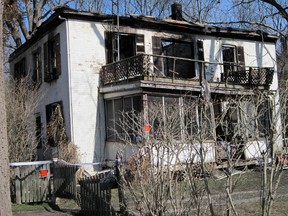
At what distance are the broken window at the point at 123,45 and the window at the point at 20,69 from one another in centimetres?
631

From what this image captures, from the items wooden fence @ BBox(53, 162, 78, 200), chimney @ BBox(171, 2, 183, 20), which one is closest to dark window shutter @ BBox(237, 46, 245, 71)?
chimney @ BBox(171, 2, 183, 20)

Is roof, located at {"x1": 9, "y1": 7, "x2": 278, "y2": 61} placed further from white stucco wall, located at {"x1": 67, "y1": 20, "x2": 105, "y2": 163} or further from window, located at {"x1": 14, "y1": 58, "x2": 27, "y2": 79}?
window, located at {"x1": 14, "y1": 58, "x2": 27, "y2": 79}

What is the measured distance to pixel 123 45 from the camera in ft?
61.3

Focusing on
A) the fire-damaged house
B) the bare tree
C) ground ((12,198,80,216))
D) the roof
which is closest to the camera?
ground ((12,198,80,216))

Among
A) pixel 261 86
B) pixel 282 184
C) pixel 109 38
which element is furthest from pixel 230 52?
pixel 282 184

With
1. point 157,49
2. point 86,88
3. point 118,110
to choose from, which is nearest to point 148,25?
point 157,49

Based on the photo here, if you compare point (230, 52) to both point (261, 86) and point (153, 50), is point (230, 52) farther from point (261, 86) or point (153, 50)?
point (153, 50)

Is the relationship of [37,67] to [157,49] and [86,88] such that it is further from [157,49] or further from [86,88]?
[157,49]

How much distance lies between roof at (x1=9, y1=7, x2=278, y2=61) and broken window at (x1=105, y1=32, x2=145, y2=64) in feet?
1.96

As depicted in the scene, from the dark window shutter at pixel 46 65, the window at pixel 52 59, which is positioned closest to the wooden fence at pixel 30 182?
the window at pixel 52 59

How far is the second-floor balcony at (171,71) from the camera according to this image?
49.2 ft

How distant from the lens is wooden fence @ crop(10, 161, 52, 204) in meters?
10.5

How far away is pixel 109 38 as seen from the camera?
673 inches

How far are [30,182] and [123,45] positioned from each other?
9.79 m
